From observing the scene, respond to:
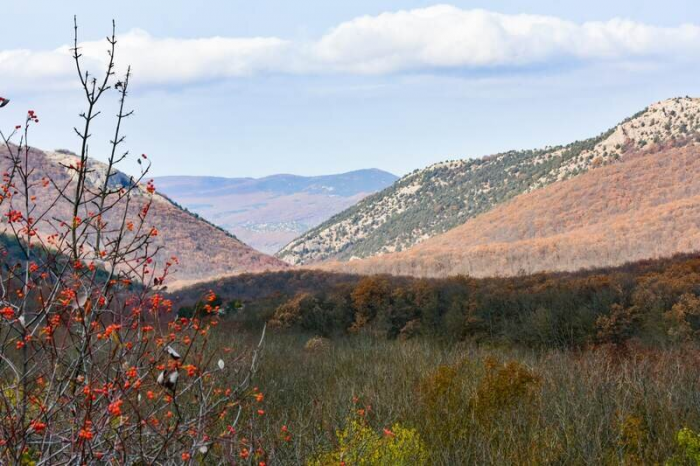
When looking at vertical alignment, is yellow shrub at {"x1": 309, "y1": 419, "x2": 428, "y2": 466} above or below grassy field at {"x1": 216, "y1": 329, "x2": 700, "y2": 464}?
above

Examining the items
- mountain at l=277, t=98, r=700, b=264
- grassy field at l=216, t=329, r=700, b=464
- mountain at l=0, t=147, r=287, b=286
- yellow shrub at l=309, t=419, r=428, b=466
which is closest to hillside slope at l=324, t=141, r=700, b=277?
mountain at l=277, t=98, r=700, b=264

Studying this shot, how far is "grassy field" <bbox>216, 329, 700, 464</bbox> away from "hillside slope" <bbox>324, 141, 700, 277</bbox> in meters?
28.4

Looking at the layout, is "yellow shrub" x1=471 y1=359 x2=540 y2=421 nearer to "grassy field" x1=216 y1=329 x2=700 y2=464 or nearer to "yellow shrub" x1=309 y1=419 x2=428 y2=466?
"grassy field" x1=216 y1=329 x2=700 y2=464

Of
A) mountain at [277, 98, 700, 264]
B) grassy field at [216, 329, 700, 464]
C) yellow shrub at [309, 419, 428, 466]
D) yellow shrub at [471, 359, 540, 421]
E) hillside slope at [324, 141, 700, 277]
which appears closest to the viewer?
yellow shrub at [309, 419, 428, 466]

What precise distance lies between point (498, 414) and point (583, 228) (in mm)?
59851

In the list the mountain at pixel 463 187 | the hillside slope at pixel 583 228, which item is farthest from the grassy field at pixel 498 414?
the mountain at pixel 463 187

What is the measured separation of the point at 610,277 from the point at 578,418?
15.0 meters

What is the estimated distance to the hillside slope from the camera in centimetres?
5019

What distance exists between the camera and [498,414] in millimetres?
10945

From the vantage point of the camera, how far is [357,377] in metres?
15.2

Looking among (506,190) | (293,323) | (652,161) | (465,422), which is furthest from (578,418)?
(506,190)

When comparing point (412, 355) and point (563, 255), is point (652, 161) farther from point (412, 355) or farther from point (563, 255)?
point (412, 355)

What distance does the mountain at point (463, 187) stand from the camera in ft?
340

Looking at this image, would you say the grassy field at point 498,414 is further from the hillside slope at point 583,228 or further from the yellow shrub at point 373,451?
the hillside slope at point 583,228
